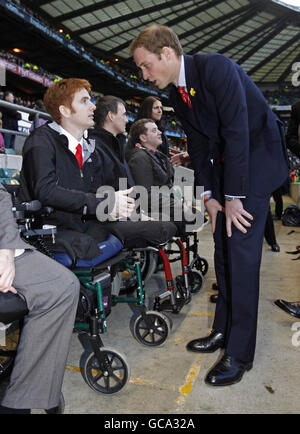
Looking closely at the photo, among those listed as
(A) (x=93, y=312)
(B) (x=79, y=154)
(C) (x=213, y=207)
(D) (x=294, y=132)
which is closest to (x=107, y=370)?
(A) (x=93, y=312)

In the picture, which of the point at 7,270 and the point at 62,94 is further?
the point at 62,94

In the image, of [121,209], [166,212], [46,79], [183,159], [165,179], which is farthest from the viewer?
[46,79]

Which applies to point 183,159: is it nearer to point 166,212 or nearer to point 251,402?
point 166,212

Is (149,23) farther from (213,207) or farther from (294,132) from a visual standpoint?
(213,207)

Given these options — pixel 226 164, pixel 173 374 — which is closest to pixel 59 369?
pixel 173 374

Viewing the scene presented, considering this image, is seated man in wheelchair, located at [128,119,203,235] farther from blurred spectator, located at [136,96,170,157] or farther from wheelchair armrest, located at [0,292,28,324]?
wheelchair armrest, located at [0,292,28,324]

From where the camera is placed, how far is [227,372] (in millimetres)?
1999

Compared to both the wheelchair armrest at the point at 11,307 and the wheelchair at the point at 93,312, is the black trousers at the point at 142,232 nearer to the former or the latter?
the wheelchair at the point at 93,312

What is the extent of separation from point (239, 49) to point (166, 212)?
44.2 meters

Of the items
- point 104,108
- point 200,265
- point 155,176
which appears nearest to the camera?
point 104,108

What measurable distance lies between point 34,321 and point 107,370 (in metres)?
0.61

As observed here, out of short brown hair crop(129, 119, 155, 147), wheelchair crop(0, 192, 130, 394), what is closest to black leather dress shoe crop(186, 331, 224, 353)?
wheelchair crop(0, 192, 130, 394)

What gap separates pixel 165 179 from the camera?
3600 mm

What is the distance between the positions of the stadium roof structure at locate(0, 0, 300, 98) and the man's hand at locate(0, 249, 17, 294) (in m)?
27.2
